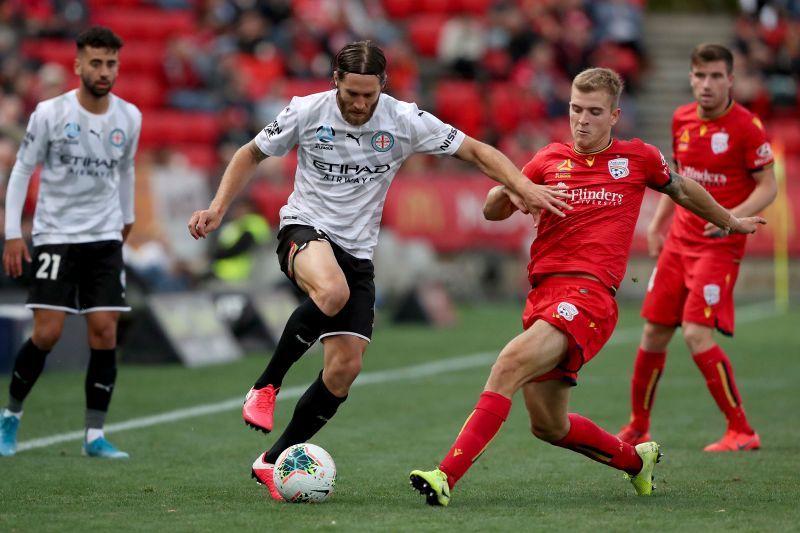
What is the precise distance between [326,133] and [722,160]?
3.08 metres

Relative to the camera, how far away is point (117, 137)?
27.8 feet

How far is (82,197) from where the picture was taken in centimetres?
846

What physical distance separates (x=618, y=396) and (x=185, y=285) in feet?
22.8

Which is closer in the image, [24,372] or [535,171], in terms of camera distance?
[535,171]

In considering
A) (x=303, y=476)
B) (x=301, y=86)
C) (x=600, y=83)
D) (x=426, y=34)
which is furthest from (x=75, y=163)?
(x=426, y=34)

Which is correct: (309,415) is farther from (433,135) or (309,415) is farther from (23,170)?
(23,170)

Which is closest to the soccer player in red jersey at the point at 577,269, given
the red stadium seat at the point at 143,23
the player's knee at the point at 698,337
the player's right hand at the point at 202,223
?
the player's right hand at the point at 202,223

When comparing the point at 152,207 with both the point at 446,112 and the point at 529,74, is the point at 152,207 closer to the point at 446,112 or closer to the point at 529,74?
the point at 446,112

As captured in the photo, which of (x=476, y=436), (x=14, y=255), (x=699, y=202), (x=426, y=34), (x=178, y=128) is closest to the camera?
(x=476, y=436)

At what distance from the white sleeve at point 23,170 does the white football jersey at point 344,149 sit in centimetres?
193

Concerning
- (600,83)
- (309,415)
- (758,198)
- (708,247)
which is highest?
(600,83)

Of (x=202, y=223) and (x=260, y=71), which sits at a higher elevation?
(x=260, y=71)

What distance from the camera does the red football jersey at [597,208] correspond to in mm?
6668

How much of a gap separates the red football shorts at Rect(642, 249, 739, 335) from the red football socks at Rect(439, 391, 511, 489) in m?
2.77
